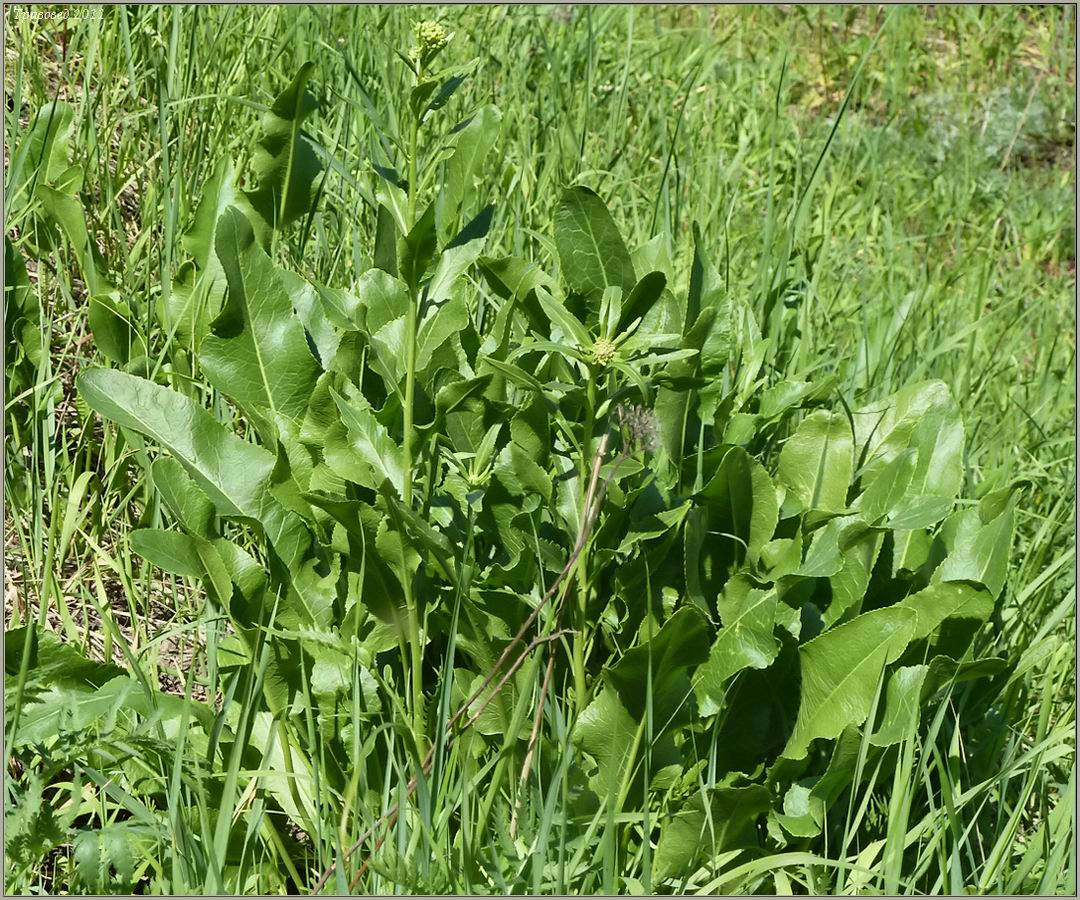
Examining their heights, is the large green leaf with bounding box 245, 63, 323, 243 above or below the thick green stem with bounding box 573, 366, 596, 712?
above

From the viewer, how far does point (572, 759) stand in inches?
62.9

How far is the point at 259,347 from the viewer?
174 centimetres

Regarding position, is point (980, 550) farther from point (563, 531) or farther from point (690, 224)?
point (690, 224)

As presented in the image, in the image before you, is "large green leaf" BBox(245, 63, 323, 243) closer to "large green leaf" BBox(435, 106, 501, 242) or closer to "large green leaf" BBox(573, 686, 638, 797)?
"large green leaf" BBox(435, 106, 501, 242)

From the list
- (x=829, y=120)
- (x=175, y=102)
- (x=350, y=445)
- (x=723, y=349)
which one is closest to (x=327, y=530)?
(x=350, y=445)

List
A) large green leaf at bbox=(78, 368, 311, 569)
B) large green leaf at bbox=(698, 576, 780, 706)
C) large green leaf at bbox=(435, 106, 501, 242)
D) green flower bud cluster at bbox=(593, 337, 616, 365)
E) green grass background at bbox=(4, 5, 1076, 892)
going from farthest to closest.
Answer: green grass background at bbox=(4, 5, 1076, 892) < large green leaf at bbox=(435, 106, 501, 242) < large green leaf at bbox=(78, 368, 311, 569) < large green leaf at bbox=(698, 576, 780, 706) < green flower bud cluster at bbox=(593, 337, 616, 365)

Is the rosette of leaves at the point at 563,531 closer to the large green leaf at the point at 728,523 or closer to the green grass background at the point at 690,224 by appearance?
the large green leaf at the point at 728,523

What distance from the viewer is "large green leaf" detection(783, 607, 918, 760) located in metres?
1.54

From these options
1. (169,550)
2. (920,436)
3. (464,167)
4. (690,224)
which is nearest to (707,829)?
(920,436)

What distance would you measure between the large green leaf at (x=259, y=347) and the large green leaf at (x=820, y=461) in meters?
0.74

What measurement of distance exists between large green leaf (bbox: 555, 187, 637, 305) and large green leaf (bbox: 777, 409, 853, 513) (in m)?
0.37

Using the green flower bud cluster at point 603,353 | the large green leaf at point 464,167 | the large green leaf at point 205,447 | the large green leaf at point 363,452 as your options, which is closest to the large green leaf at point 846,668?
the green flower bud cluster at point 603,353

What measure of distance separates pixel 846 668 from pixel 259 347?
0.93 m

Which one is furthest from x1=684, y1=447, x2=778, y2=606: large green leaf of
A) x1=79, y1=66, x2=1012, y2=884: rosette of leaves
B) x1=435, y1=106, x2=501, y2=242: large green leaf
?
x1=435, y1=106, x2=501, y2=242: large green leaf
